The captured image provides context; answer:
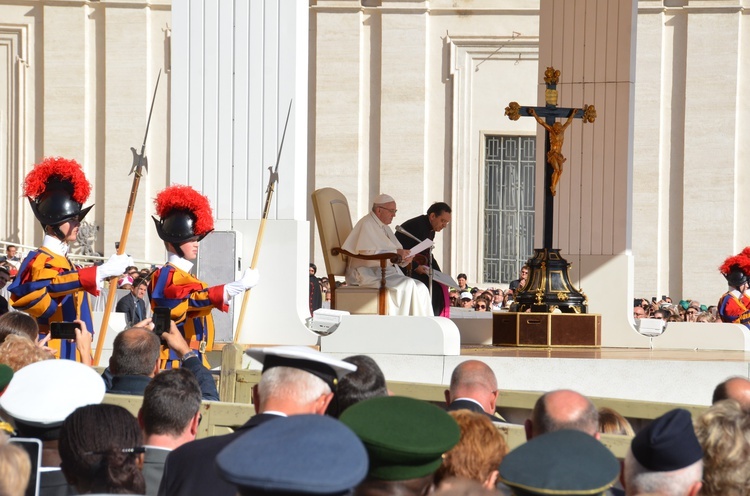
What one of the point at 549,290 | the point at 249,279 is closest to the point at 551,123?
the point at 549,290

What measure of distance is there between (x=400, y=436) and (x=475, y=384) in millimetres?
2220

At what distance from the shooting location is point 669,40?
25.1 m

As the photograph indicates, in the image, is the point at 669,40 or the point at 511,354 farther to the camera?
the point at 669,40

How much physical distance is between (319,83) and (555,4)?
37.3 ft

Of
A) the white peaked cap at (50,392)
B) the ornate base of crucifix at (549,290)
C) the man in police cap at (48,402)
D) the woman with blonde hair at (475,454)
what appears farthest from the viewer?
the ornate base of crucifix at (549,290)

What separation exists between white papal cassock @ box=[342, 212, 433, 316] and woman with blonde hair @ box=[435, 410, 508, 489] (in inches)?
318

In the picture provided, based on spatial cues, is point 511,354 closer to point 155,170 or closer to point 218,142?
point 218,142

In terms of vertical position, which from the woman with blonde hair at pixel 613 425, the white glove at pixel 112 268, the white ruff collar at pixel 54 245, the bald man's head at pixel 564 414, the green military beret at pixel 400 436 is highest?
the white ruff collar at pixel 54 245

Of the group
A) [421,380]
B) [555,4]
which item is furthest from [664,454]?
[555,4]

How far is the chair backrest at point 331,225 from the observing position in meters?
12.8

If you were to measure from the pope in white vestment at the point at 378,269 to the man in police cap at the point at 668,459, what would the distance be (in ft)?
27.3

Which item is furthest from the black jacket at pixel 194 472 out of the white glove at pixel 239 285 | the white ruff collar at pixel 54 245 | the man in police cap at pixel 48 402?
the white ruff collar at pixel 54 245

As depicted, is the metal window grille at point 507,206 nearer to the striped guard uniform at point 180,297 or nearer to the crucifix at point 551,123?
the crucifix at point 551,123

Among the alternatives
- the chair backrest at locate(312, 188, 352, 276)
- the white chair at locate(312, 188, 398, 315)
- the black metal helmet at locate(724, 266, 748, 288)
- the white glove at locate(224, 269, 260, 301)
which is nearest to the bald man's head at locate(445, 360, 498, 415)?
the white glove at locate(224, 269, 260, 301)
